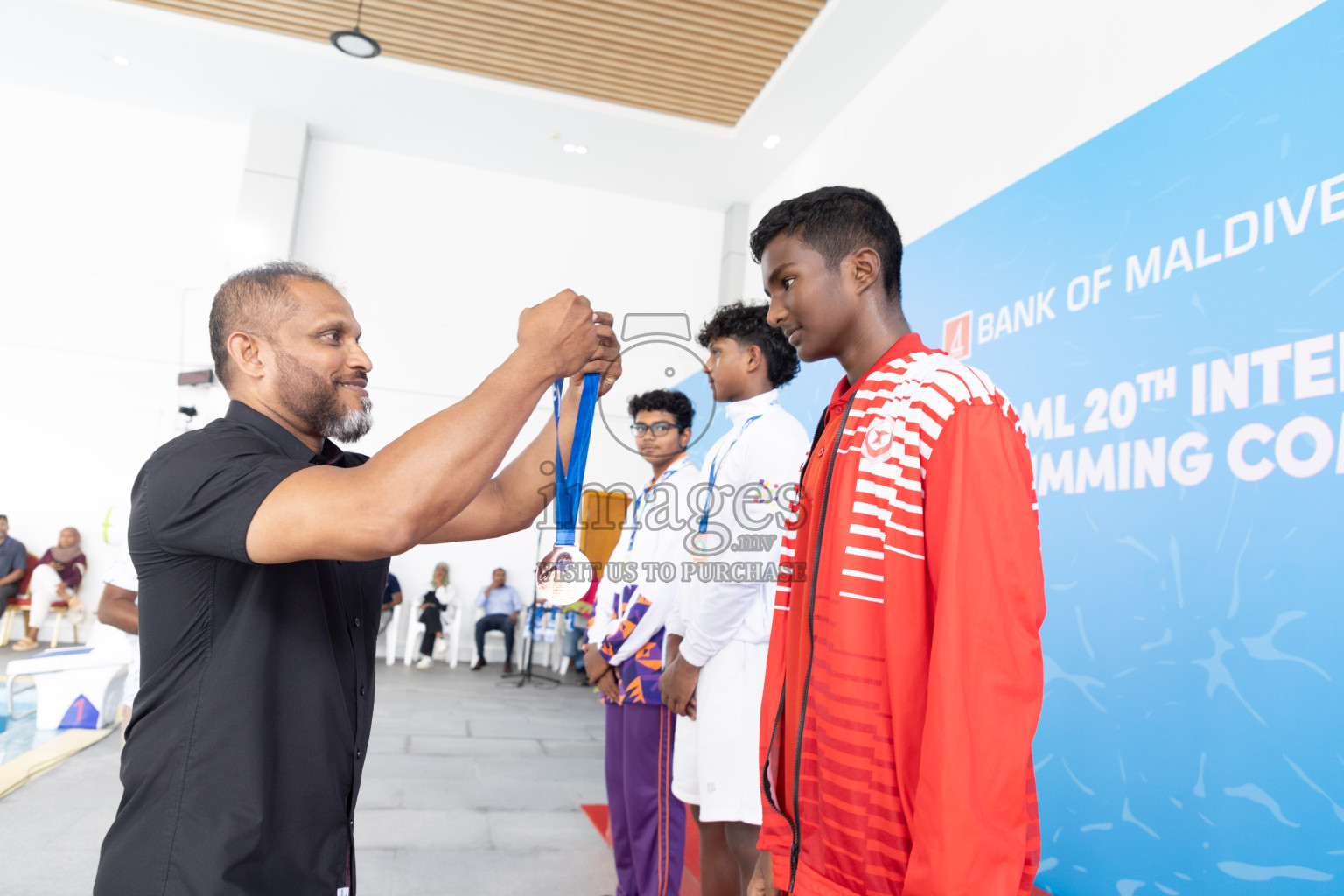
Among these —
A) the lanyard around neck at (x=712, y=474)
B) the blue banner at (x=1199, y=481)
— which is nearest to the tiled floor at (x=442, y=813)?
the lanyard around neck at (x=712, y=474)

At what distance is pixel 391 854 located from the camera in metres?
3.05

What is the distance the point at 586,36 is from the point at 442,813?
525cm

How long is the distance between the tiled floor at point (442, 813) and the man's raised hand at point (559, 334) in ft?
7.98

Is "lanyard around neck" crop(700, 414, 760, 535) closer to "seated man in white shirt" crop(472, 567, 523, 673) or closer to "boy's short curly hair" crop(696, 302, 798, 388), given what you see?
"boy's short curly hair" crop(696, 302, 798, 388)

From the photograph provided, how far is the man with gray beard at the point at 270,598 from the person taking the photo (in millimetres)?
917

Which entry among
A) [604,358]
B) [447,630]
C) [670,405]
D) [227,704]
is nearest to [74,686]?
[447,630]

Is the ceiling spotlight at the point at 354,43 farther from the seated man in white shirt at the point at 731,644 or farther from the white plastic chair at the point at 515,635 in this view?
the white plastic chair at the point at 515,635

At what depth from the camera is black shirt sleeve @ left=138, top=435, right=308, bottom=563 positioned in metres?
0.95

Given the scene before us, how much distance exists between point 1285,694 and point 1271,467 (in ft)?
1.89

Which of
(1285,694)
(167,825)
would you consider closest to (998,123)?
(1285,694)

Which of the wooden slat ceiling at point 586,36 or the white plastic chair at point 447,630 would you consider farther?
the white plastic chair at point 447,630

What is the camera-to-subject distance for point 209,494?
97 centimetres

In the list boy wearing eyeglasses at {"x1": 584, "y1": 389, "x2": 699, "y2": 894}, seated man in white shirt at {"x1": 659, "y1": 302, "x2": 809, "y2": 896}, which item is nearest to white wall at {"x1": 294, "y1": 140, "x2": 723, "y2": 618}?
boy wearing eyeglasses at {"x1": 584, "y1": 389, "x2": 699, "y2": 894}

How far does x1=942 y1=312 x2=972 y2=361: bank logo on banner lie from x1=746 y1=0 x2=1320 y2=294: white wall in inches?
14.8
